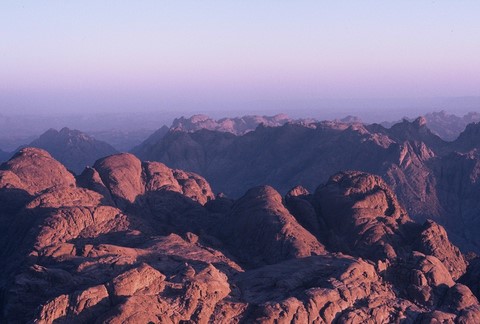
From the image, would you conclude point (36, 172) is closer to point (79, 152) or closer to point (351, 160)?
point (351, 160)

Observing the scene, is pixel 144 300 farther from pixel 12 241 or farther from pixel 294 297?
pixel 12 241

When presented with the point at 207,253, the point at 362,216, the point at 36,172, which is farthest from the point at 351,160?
the point at 207,253

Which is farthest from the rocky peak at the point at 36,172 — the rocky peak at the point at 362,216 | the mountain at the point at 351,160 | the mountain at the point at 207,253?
the mountain at the point at 351,160

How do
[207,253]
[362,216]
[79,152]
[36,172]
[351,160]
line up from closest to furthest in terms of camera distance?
[207,253]
[362,216]
[36,172]
[351,160]
[79,152]

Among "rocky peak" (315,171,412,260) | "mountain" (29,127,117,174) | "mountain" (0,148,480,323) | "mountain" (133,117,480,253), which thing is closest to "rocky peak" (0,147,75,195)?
"mountain" (0,148,480,323)

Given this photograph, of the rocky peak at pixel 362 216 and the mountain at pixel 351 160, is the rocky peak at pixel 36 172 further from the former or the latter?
the mountain at pixel 351 160

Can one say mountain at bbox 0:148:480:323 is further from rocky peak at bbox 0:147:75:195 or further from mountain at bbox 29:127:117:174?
mountain at bbox 29:127:117:174

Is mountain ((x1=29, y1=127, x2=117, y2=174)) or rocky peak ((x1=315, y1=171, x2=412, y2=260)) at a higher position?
rocky peak ((x1=315, y1=171, x2=412, y2=260))
